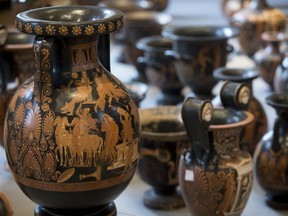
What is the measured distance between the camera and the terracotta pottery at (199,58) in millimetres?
3396

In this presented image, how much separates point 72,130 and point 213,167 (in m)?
0.61

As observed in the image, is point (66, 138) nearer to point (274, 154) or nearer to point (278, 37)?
point (274, 154)

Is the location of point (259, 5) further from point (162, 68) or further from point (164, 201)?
point (164, 201)

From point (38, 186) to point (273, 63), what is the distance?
83.3 inches

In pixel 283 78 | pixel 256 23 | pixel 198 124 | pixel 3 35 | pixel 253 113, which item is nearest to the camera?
pixel 198 124

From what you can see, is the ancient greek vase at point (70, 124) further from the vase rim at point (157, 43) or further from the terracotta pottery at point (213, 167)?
the vase rim at point (157, 43)

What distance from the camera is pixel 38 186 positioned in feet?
6.23

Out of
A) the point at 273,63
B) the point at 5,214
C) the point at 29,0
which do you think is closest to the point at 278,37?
the point at 273,63

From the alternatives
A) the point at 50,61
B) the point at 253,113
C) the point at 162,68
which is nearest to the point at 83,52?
the point at 50,61

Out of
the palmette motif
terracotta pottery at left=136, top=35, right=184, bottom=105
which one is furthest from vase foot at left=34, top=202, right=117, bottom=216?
terracotta pottery at left=136, top=35, right=184, bottom=105

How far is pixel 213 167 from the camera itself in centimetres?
227

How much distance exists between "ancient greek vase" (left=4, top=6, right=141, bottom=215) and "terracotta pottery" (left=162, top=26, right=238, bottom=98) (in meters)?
1.46

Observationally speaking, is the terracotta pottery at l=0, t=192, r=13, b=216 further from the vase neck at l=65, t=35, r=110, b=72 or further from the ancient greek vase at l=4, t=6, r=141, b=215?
the vase neck at l=65, t=35, r=110, b=72

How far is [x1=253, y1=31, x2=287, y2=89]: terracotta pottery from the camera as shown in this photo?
3.71m
